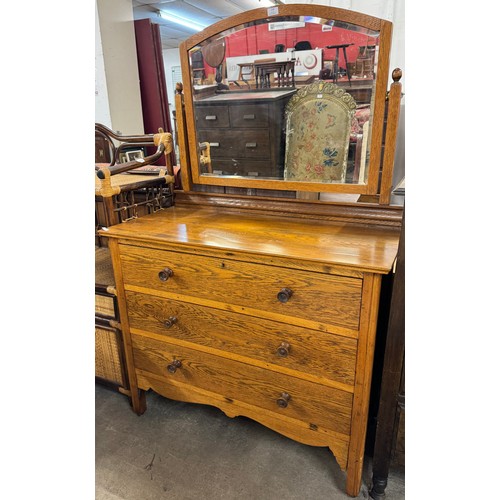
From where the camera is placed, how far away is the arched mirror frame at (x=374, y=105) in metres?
1.23

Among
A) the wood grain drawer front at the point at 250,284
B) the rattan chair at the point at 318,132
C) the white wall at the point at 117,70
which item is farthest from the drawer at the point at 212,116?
the white wall at the point at 117,70

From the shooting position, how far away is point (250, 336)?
131 cm

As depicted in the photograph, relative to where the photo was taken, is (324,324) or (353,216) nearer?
(324,324)

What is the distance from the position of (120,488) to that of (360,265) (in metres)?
1.20

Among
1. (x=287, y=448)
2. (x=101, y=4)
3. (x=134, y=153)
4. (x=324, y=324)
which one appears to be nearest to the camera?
(x=324, y=324)

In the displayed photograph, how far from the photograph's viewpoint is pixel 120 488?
4.56ft

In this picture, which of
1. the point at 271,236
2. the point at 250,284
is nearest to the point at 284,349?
the point at 250,284

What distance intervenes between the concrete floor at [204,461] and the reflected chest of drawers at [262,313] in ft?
0.60

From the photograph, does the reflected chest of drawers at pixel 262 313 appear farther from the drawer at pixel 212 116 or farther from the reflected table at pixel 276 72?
the reflected table at pixel 276 72

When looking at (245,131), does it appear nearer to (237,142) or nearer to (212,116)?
→ (237,142)

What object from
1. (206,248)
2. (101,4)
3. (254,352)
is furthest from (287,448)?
(101,4)

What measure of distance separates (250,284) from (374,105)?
74cm

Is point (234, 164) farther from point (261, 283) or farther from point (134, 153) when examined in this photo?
point (134, 153)

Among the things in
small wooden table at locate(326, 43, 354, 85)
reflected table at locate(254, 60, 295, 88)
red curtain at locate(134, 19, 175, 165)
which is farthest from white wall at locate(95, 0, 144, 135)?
small wooden table at locate(326, 43, 354, 85)
